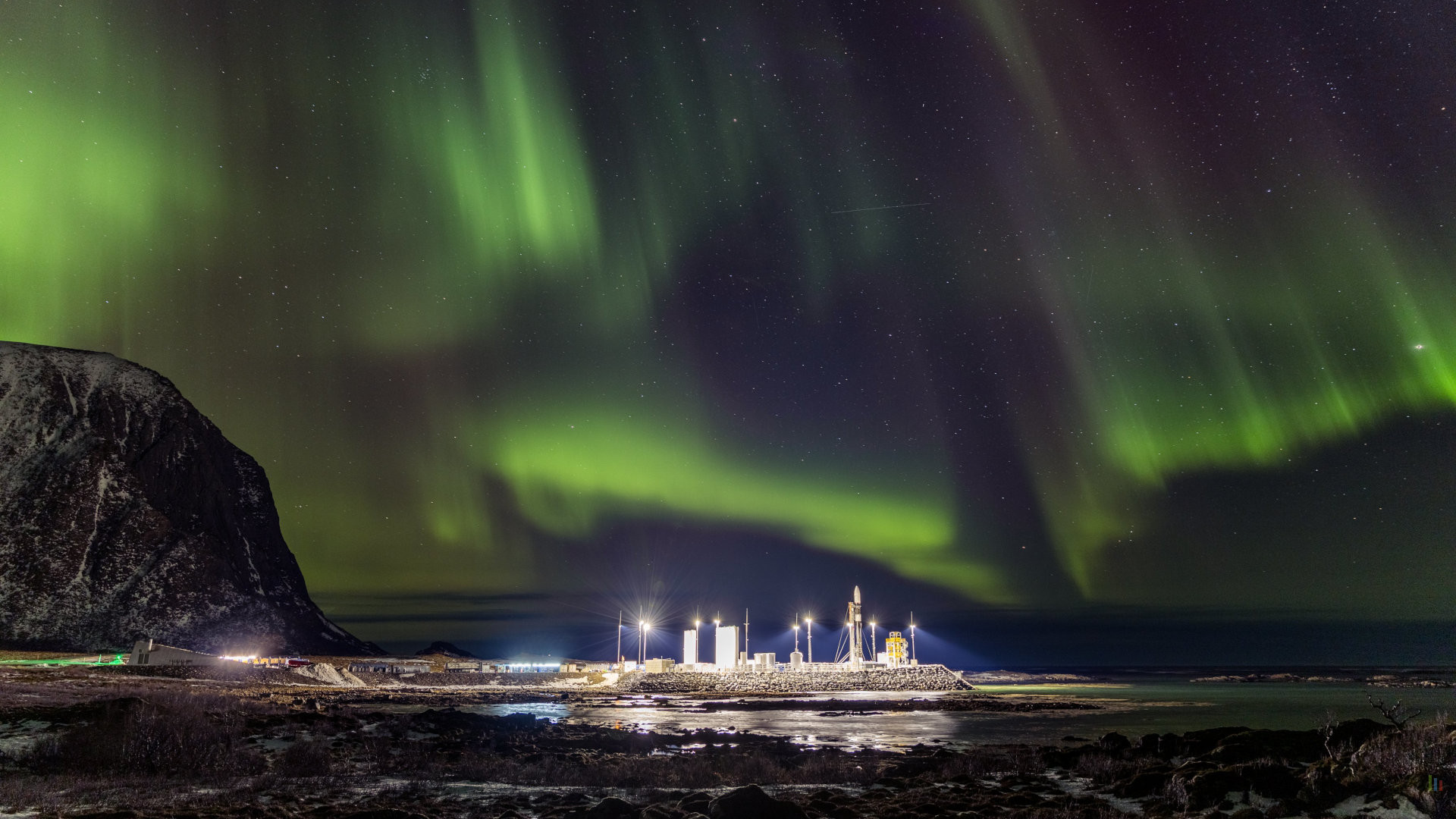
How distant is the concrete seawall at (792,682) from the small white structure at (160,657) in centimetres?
4280

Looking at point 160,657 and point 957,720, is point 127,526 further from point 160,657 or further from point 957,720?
point 957,720

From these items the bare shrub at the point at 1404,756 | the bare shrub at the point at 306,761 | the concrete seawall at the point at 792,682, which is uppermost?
the bare shrub at the point at 1404,756

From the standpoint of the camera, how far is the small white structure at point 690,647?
12069 cm

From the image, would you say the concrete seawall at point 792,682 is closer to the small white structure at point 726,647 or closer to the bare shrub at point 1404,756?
the small white structure at point 726,647

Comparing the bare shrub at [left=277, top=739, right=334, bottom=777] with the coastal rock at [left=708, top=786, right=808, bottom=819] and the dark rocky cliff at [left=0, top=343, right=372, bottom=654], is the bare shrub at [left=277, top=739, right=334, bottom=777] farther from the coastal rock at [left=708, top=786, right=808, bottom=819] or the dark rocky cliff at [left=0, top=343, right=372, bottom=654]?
the dark rocky cliff at [left=0, top=343, right=372, bottom=654]

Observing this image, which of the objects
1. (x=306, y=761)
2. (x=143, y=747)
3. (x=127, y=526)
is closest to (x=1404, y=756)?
(x=306, y=761)

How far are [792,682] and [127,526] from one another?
112400 mm

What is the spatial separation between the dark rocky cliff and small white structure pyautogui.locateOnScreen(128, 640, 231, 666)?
4318 centimetres

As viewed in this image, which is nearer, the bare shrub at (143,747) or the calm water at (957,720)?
the bare shrub at (143,747)

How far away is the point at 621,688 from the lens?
4023 inches

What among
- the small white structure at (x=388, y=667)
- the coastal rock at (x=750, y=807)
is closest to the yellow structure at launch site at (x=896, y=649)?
the small white structure at (x=388, y=667)

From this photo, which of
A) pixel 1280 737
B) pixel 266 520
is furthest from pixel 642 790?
pixel 266 520

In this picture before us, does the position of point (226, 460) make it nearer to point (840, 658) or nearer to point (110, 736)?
point (840, 658)

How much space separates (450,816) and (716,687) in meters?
83.0
